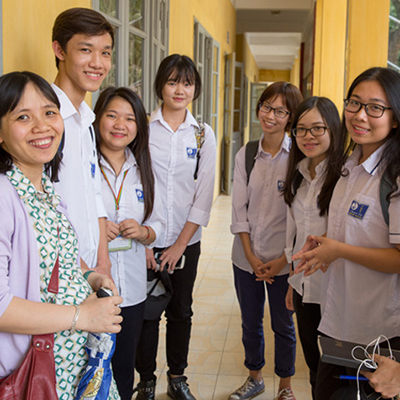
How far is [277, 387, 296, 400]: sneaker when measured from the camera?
272 cm

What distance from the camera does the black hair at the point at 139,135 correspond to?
7.27 feet

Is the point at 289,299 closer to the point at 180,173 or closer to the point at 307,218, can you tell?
the point at 307,218

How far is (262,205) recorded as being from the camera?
2.60m

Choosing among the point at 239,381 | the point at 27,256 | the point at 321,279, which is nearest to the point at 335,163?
the point at 321,279

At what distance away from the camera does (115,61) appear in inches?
119

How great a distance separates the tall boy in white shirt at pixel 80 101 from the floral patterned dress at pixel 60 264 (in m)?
0.27

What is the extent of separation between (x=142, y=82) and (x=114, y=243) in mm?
1920

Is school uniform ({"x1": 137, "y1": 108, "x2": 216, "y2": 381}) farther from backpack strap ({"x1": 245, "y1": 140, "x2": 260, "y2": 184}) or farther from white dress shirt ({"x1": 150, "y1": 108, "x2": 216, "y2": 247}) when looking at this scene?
backpack strap ({"x1": 245, "y1": 140, "x2": 260, "y2": 184})

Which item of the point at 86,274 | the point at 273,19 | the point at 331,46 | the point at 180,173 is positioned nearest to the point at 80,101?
the point at 86,274

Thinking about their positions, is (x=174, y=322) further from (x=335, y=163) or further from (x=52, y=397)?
(x=52, y=397)

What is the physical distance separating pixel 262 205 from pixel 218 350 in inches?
49.0

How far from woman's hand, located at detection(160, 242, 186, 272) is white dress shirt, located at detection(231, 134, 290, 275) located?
0.31 meters

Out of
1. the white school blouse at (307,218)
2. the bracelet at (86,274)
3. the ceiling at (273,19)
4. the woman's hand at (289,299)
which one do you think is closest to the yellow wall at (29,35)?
the bracelet at (86,274)

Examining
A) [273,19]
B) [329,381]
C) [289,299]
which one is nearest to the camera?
[329,381]
